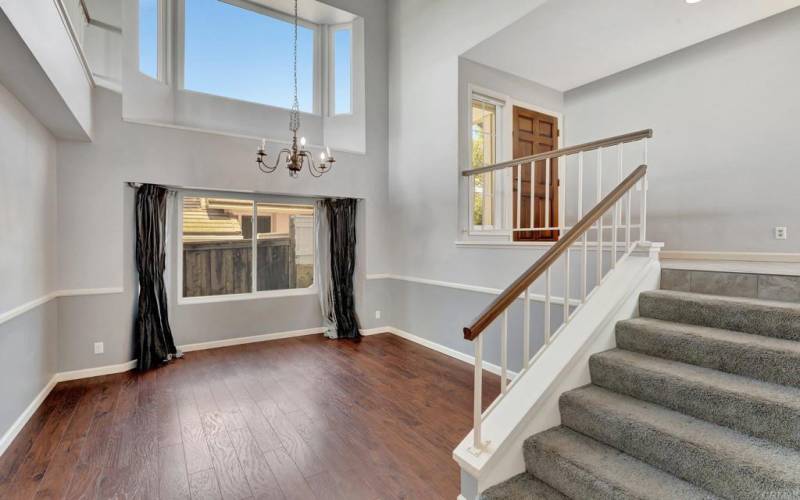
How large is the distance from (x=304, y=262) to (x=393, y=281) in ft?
4.46

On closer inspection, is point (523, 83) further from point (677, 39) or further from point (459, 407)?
point (459, 407)

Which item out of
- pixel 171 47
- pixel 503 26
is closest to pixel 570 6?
pixel 503 26

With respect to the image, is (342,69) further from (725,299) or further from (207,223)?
(725,299)

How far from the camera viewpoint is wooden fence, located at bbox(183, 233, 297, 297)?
479cm

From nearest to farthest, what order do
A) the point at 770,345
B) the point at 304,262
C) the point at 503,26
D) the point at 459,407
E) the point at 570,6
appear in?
the point at 770,345 → the point at 459,407 → the point at 570,6 → the point at 503,26 → the point at 304,262

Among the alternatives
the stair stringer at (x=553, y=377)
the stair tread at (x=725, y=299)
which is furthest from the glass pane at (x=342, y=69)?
the stair tread at (x=725, y=299)

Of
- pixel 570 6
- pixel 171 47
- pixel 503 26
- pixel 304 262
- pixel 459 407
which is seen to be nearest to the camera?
pixel 459 407

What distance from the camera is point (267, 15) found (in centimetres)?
557

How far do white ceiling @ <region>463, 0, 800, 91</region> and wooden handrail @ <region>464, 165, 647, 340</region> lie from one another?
80.7 inches

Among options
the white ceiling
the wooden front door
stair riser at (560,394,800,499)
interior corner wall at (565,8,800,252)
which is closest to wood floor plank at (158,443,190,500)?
stair riser at (560,394,800,499)

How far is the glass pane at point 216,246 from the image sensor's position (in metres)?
4.76

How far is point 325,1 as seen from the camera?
5109 mm

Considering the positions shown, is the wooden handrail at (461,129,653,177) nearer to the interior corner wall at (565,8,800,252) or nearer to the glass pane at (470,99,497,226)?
the glass pane at (470,99,497,226)

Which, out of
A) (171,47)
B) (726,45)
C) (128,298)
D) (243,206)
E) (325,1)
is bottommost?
(128,298)
